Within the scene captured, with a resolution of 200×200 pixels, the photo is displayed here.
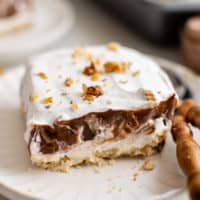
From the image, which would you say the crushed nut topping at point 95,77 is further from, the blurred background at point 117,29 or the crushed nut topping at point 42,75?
the blurred background at point 117,29

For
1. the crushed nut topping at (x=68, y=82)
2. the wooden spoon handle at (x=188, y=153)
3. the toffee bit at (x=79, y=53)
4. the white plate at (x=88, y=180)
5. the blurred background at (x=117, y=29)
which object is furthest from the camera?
the blurred background at (x=117, y=29)

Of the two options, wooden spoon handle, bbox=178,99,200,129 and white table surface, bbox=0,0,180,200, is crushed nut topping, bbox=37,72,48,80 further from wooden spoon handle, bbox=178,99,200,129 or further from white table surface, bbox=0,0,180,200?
white table surface, bbox=0,0,180,200

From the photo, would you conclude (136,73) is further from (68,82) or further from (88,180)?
(88,180)

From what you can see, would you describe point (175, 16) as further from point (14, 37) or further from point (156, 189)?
point (156, 189)

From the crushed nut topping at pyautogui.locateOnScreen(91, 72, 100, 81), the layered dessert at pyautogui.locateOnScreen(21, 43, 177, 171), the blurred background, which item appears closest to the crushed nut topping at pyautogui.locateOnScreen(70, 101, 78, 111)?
the layered dessert at pyautogui.locateOnScreen(21, 43, 177, 171)

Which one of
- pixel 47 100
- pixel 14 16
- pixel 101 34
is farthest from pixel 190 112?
pixel 14 16

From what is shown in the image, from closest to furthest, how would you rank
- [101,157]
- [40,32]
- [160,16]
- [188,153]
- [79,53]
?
[188,153], [101,157], [79,53], [160,16], [40,32]

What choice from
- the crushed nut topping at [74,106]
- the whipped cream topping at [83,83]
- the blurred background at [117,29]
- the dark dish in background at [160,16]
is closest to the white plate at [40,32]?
the blurred background at [117,29]
